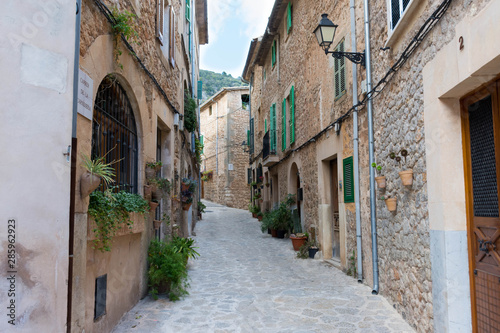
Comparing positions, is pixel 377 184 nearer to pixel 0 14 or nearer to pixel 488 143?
pixel 488 143

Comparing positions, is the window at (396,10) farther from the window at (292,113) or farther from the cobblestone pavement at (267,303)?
the window at (292,113)

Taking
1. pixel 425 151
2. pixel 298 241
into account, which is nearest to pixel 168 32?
pixel 425 151

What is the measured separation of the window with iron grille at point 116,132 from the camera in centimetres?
384

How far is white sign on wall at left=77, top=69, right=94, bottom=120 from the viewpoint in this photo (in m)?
3.00

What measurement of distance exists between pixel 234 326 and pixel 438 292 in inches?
85.9

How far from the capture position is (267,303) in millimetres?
5027

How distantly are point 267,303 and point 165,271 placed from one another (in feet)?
4.88

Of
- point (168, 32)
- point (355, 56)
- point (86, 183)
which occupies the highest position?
point (168, 32)

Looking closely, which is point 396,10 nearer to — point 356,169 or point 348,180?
point 356,169

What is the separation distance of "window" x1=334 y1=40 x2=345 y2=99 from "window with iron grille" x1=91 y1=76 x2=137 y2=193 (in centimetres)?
398

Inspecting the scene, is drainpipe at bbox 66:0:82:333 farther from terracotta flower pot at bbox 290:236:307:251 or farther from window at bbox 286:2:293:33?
window at bbox 286:2:293:33

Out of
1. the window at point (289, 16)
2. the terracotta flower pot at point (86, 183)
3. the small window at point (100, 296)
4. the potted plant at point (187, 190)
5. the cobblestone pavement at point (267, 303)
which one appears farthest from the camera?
the window at point (289, 16)

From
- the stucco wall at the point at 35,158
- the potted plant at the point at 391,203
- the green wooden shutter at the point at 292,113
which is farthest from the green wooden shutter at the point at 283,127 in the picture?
the stucco wall at the point at 35,158

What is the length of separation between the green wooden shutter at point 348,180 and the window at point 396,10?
259cm
